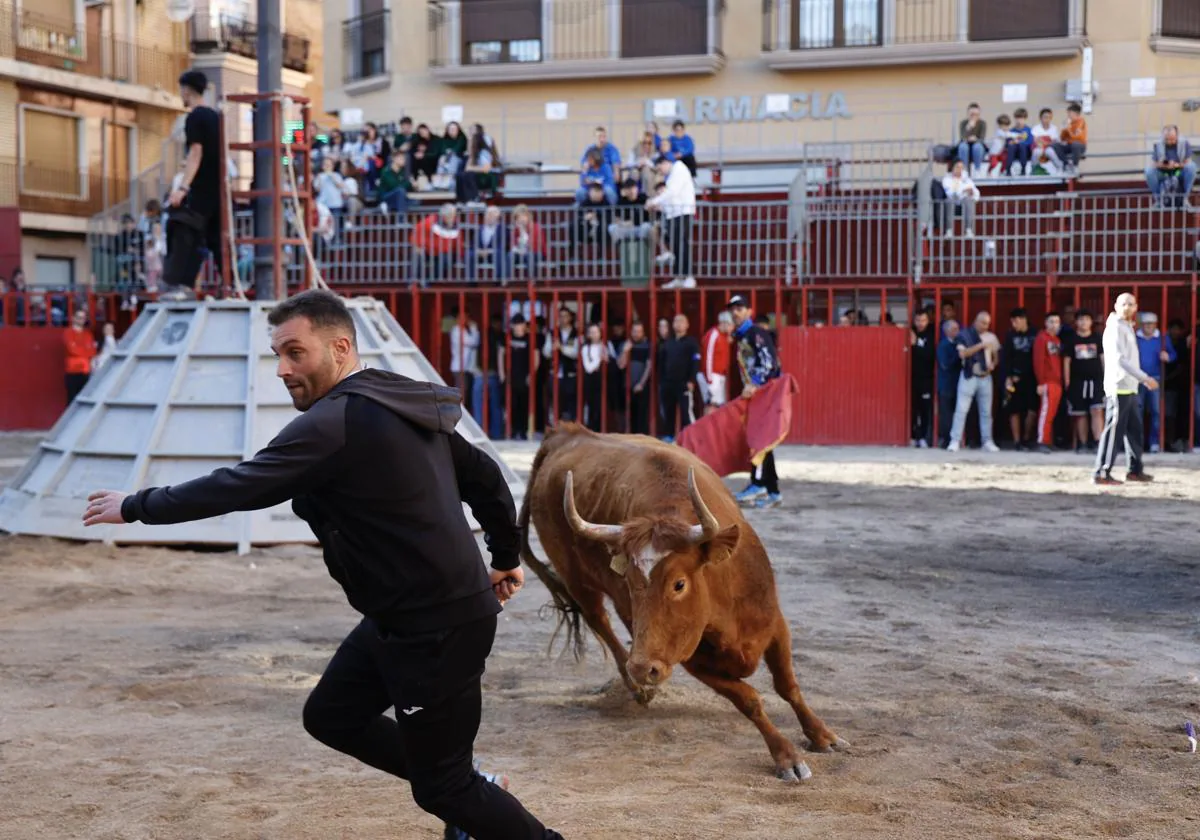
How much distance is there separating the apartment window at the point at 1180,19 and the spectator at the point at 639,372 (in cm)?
1312

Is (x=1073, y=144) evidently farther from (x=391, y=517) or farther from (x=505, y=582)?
(x=391, y=517)

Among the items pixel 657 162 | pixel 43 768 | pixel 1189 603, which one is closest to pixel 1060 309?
pixel 657 162

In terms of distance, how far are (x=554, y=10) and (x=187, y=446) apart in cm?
2113

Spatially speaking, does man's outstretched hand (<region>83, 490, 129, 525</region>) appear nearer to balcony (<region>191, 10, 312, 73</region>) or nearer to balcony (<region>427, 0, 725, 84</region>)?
balcony (<region>427, 0, 725, 84</region>)

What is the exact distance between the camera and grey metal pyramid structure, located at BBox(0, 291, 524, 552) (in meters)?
11.4

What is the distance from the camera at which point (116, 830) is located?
198 inches

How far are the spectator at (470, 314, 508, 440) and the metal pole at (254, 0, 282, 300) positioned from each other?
935cm

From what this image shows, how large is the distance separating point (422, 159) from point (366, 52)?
9.65m

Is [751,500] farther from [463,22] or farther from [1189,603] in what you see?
[463,22]

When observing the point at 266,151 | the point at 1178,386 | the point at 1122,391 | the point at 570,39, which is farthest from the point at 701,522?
the point at 570,39

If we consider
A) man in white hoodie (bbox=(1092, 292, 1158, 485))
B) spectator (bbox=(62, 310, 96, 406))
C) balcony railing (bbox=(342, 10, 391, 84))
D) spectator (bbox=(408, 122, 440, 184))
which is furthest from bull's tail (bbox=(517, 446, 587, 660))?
balcony railing (bbox=(342, 10, 391, 84))

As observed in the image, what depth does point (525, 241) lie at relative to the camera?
70.1 feet

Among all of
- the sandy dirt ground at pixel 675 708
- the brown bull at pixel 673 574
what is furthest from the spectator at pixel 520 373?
the brown bull at pixel 673 574

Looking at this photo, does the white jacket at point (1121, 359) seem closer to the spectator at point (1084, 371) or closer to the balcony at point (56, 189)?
the spectator at point (1084, 371)
